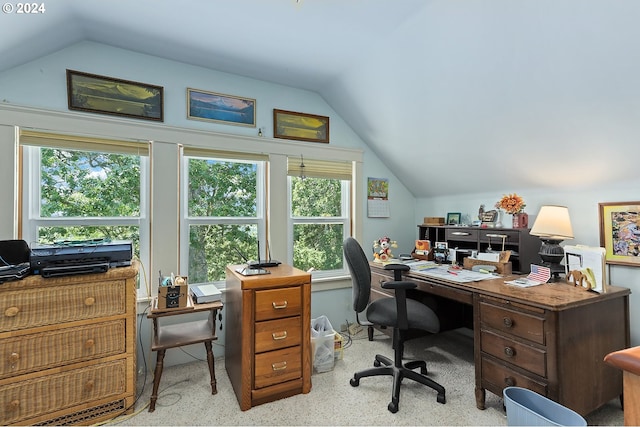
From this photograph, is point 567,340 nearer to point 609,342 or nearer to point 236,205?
point 609,342

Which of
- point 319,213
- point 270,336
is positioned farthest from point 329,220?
point 270,336

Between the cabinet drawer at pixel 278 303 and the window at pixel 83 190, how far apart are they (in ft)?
3.69

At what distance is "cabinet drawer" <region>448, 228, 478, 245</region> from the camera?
268 cm

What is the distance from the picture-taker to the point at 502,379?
1.71 m

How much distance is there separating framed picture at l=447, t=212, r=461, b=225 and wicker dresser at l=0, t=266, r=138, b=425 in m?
2.81

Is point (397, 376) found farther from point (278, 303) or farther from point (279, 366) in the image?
point (278, 303)

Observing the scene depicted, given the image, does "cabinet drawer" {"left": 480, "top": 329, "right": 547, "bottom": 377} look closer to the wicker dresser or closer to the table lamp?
the table lamp

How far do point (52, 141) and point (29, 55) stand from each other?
55 cm

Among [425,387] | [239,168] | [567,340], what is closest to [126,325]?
[239,168]

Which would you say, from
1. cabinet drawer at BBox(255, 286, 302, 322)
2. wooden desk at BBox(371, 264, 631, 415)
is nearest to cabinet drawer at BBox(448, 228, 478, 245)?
wooden desk at BBox(371, 264, 631, 415)

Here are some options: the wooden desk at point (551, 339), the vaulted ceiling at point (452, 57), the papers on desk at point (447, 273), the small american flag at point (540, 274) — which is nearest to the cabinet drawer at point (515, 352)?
the wooden desk at point (551, 339)

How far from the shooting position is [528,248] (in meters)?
2.31

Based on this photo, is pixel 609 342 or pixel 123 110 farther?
pixel 123 110

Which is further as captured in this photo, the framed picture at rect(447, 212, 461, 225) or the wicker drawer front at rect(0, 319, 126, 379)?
the framed picture at rect(447, 212, 461, 225)
